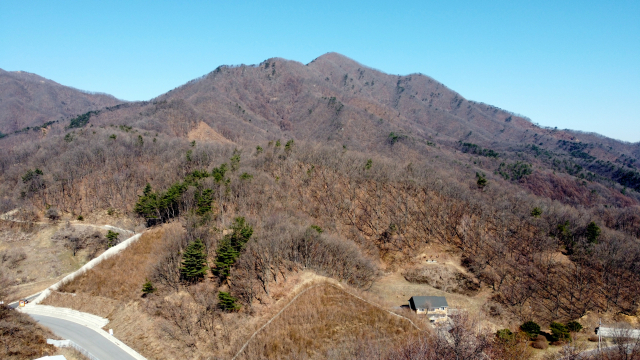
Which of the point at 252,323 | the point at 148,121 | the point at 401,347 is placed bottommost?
the point at 252,323

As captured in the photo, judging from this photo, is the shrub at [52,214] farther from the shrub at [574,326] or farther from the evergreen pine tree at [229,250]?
the shrub at [574,326]

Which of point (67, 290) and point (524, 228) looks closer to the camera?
point (67, 290)

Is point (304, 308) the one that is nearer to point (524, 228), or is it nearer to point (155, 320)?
point (155, 320)

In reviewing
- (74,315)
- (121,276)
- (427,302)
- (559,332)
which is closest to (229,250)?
(121,276)

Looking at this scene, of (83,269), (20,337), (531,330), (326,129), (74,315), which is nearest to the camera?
(20,337)

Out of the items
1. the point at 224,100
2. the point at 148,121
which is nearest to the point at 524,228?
the point at 148,121

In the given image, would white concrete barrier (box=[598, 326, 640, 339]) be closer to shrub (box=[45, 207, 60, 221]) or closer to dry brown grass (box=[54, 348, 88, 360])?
dry brown grass (box=[54, 348, 88, 360])

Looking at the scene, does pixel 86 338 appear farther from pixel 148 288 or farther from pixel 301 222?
pixel 301 222
